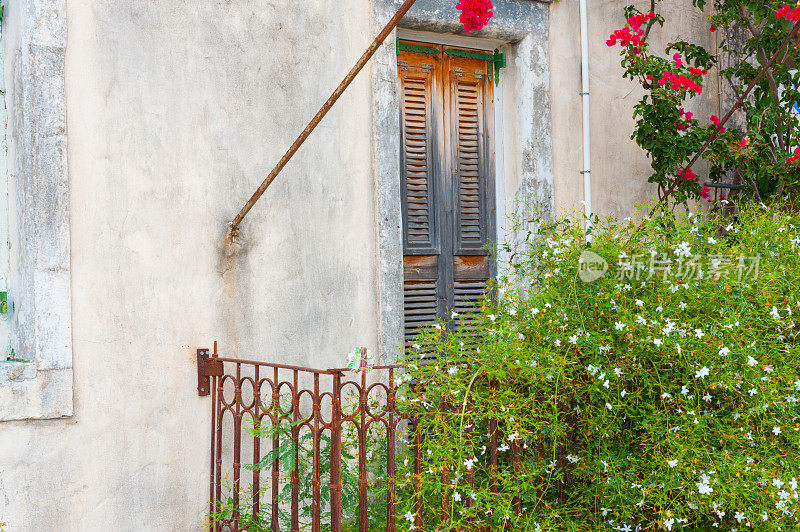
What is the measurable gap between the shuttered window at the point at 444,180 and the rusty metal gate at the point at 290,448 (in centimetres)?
72

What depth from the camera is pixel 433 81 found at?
457 centimetres

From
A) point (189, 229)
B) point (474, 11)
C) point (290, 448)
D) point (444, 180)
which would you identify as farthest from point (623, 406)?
point (444, 180)

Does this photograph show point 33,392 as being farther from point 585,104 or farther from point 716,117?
point 716,117

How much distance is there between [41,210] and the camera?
128 inches

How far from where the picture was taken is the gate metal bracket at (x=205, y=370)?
3.57 meters

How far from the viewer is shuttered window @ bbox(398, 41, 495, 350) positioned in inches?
175

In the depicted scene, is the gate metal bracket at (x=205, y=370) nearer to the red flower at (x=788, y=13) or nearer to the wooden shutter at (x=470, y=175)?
the wooden shutter at (x=470, y=175)

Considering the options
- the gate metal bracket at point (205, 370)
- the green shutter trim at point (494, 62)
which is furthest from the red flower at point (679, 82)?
the gate metal bracket at point (205, 370)

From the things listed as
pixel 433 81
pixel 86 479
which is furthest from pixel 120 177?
pixel 433 81

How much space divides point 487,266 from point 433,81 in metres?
1.15

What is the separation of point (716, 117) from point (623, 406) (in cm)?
326

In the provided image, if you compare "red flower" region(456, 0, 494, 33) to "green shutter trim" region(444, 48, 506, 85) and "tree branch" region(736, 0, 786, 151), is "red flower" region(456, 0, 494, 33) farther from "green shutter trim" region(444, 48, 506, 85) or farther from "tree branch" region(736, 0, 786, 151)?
"tree branch" region(736, 0, 786, 151)

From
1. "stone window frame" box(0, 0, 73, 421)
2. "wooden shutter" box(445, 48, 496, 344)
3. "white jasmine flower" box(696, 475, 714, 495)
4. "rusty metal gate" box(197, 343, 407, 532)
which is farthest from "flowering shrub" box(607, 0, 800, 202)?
"stone window frame" box(0, 0, 73, 421)

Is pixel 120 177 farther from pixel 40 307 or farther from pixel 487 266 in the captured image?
pixel 487 266
